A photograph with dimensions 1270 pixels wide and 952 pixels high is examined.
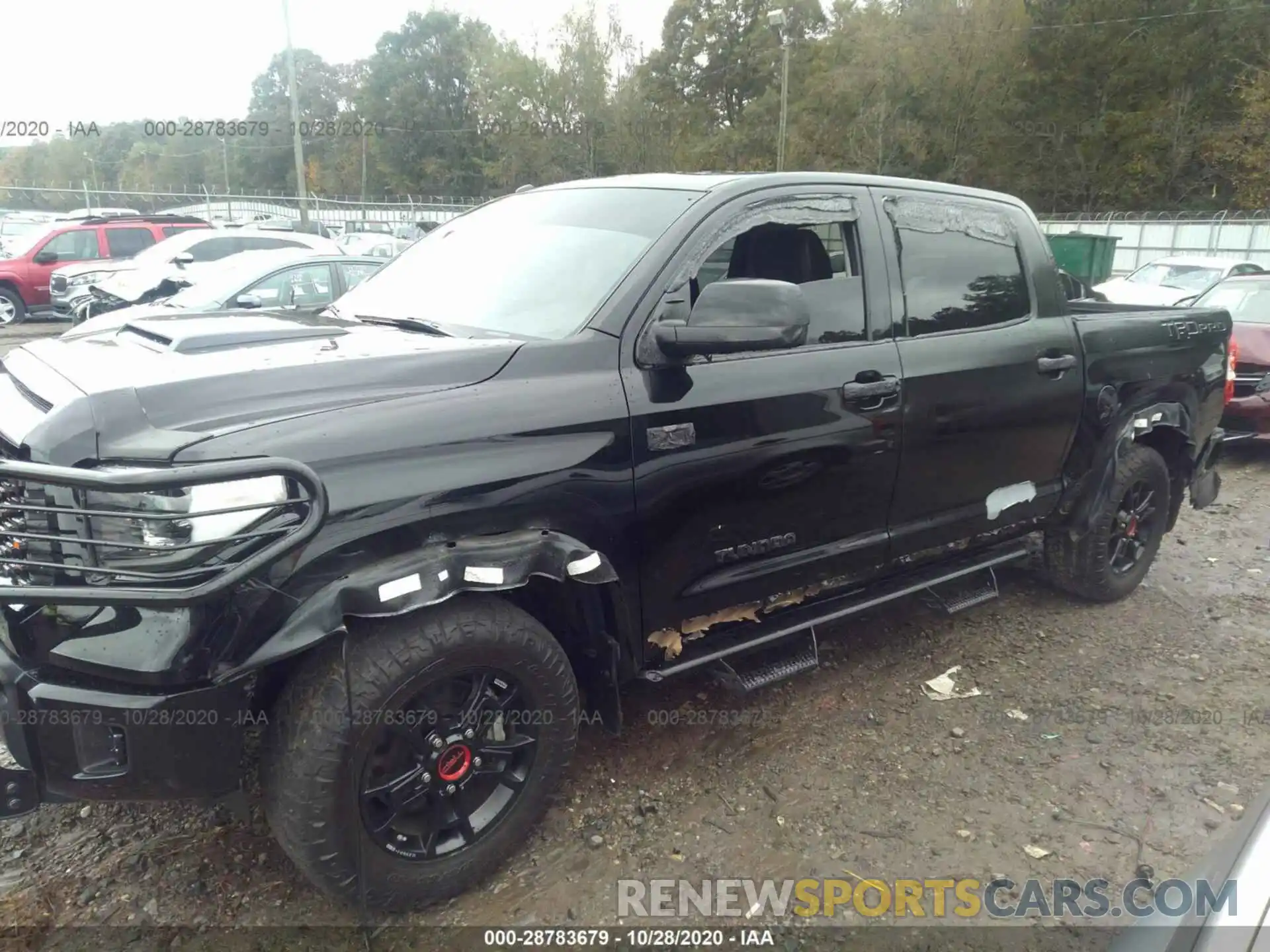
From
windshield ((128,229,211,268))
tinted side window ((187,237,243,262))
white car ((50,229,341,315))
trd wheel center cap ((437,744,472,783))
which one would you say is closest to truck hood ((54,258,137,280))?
white car ((50,229,341,315))

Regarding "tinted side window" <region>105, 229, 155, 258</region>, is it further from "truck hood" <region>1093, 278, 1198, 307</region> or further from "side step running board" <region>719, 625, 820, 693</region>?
"side step running board" <region>719, 625, 820, 693</region>

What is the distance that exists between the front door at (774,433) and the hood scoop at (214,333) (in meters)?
1.00

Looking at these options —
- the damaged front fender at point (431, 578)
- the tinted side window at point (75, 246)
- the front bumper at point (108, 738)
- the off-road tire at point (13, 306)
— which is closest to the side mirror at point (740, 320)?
the damaged front fender at point (431, 578)

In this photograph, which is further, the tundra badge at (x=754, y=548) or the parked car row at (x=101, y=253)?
the parked car row at (x=101, y=253)

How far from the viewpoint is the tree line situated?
37688mm

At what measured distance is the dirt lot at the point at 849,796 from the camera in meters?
2.49

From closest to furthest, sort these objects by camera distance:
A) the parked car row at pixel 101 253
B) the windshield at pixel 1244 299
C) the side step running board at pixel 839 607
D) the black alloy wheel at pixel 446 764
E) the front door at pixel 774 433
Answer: the black alloy wheel at pixel 446 764
the front door at pixel 774 433
the side step running board at pixel 839 607
the windshield at pixel 1244 299
the parked car row at pixel 101 253

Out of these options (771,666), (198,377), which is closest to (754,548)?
(771,666)

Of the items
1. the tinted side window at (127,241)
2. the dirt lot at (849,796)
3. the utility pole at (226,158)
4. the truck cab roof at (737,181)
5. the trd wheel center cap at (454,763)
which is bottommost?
the dirt lot at (849,796)

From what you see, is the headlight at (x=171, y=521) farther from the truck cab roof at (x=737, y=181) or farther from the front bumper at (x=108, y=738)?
the truck cab roof at (x=737, y=181)

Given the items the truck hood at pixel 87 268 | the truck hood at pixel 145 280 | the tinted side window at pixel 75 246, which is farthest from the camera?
the tinted side window at pixel 75 246

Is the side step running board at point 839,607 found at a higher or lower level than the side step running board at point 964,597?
higher

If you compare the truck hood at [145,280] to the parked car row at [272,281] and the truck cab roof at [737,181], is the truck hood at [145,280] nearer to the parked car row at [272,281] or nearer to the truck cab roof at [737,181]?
the parked car row at [272,281]

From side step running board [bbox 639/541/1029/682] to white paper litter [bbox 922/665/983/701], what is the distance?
39cm
